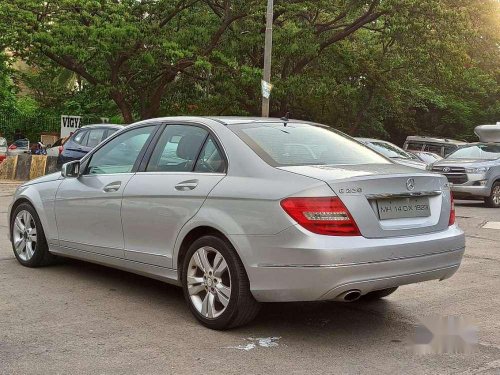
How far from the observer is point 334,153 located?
511cm

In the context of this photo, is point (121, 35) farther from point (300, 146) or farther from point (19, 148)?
point (300, 146)

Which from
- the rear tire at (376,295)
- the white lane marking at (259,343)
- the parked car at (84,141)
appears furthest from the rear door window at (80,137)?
the white lane marking at (259,343)

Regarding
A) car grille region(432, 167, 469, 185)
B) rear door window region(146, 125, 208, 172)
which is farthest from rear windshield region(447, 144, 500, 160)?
rear door window region(146, 125, 208, 172)

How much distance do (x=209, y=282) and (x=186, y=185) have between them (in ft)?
2.50

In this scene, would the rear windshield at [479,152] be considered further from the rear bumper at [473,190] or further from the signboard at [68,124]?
the signboard at [68,124]

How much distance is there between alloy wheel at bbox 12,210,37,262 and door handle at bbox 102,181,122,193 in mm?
1402

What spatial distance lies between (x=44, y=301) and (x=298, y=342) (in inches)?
89.1

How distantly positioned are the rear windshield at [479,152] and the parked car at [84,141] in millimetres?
8680

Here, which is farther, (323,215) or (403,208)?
(403,208)

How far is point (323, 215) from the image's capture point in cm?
420

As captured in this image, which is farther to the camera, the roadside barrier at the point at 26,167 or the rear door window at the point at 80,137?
the roadside barrier at the point at 26,167

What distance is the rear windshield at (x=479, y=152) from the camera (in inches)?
643

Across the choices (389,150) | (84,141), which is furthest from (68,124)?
(389,150)

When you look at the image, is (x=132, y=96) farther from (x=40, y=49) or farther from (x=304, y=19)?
(x=304, y=19)
